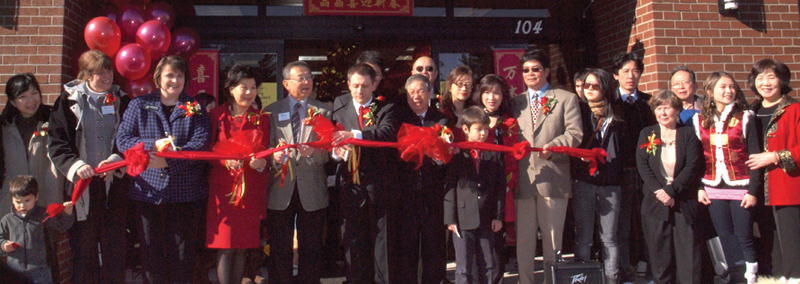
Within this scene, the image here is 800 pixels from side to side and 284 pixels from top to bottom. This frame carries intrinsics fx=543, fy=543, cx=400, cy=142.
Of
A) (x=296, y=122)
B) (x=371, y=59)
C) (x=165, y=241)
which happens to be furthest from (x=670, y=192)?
(x=165, y=241)

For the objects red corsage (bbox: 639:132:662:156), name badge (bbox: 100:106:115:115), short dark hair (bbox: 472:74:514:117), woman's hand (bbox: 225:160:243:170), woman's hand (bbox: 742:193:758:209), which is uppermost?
short dark hair (bbox: 472:74:514:117)

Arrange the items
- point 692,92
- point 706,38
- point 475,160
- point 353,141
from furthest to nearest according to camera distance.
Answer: point 706,38 → point 692,92 → point 475,160 → point 353,141

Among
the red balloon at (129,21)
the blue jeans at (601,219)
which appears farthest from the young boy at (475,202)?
the red balloon at (129,21)

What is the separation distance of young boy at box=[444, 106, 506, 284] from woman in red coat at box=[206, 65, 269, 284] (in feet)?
4.67

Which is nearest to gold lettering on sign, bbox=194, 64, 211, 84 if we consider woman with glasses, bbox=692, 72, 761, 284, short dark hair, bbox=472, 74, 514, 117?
short dark hair, bbox=472, 74, 514, 117

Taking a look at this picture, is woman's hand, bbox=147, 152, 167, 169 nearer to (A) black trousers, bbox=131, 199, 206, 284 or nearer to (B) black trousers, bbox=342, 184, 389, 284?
(A) black trousers, bbox=131, 199, 206, 284

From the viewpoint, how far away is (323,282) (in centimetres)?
509

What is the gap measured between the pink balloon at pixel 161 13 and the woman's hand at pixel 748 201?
18.0 feet

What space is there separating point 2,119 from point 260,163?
200 centimetres

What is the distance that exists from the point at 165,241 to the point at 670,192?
3745mm

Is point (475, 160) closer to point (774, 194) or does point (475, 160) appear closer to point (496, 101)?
point (496, 101)

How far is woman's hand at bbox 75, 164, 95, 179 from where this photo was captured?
3721 mm

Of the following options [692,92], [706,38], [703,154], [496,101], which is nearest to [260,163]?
[496,101]

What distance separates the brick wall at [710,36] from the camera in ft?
18.7
